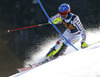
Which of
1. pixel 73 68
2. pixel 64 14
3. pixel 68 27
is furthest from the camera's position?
pixel 68 27

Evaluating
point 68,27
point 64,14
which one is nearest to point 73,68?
point 64,14

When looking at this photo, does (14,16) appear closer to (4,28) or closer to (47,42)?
(4,28)

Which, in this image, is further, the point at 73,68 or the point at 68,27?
the point at 68,27

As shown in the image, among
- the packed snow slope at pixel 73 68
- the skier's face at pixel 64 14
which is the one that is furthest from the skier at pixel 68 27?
the packed snow slope at pixel 73 68

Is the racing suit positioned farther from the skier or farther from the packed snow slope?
the packed snow slope

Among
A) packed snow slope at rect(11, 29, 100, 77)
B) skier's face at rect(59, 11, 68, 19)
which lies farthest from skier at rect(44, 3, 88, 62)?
packed snow slope at rect(11, 29, 100, 77)

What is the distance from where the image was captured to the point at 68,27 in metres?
4.16

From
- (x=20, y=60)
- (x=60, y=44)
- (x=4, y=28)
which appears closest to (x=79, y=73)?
(x=60, y=44)

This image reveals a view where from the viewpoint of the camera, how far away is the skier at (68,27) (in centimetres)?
393

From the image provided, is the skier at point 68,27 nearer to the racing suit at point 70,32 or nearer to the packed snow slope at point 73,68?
the racing suit at point 70,32

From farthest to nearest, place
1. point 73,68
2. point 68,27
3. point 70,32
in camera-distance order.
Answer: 1. point 70,32
2. point 68,27
3. point 73,68

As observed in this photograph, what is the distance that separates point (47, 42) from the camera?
Answer: 6660 millimetres

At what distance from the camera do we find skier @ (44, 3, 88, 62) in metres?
3.93

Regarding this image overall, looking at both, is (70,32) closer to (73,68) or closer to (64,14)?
(64,14)
